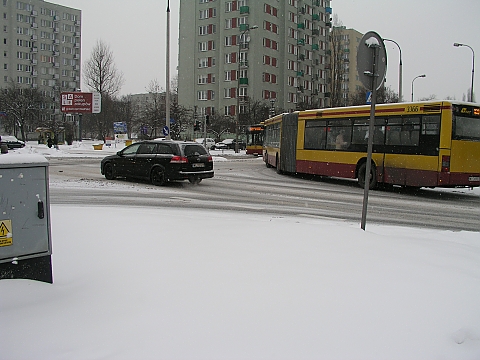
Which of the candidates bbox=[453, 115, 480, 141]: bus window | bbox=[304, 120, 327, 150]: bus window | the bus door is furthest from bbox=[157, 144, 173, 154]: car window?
bbox=[453, 115, 480, 141]: bus window

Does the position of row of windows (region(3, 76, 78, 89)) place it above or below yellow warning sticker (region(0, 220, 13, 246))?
above

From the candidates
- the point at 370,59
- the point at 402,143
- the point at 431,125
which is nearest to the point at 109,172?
the point at 402,143

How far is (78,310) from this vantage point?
361 cm

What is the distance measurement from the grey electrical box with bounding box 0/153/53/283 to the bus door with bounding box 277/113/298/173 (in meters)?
16.2

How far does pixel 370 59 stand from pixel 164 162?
9.56 m

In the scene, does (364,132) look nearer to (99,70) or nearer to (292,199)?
(292,199)

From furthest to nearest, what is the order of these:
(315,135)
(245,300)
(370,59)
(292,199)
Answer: (315,135) → (292,199) → (370,59) → (245,300)

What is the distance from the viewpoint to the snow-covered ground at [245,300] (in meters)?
3.11

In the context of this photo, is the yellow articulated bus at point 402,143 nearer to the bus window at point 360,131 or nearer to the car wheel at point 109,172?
the bus window at point 360,131

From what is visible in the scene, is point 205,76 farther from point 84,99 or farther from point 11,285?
point 11,285

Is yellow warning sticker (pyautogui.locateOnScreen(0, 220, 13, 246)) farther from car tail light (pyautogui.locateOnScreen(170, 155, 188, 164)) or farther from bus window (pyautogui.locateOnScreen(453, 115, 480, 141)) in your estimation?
bus window (pyautogui.locateOnScreen(453, 115, 480, 141))

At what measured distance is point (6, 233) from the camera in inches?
152

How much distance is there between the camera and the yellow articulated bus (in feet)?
44.5

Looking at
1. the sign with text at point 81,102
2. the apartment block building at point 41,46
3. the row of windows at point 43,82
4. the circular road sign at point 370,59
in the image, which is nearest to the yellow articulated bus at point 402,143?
the circular road sign at point 370,59
